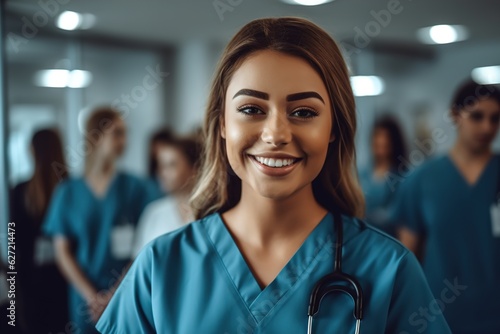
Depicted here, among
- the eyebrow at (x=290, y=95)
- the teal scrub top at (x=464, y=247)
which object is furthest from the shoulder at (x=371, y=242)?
the teal scrub top at (x=464, y=247)

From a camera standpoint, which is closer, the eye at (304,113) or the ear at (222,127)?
the eye at (304,113)

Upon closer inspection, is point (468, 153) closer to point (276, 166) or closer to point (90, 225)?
point (276, 166)

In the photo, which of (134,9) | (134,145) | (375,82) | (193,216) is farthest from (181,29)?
(193,216)

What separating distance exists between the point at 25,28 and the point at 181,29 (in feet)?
4.33

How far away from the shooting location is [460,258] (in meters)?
1.75

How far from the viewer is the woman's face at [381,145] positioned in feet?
11.9

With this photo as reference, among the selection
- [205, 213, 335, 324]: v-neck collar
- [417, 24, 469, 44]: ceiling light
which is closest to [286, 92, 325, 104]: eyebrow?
[205, 213, 335, 324]: v-neck collar

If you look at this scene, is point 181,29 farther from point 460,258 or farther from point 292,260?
point 292,260

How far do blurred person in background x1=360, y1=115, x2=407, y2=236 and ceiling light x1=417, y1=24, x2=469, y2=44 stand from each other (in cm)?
66

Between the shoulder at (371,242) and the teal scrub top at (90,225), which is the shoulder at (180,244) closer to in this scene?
the shoulder at (371,242)

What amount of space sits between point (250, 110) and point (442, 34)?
3222mm

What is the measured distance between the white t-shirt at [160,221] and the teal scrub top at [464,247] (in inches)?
34.9

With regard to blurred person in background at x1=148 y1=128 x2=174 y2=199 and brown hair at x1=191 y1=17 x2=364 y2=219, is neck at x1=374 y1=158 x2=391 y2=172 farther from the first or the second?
brown hair at x1=191 y1=17 x2=364 y2=219

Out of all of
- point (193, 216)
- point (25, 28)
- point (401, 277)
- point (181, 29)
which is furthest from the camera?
point (181, 29)
